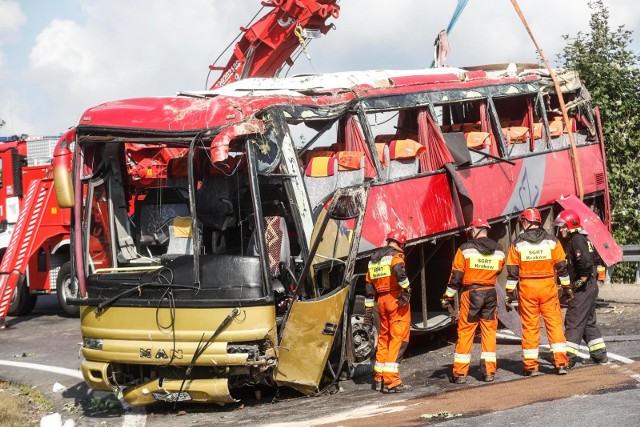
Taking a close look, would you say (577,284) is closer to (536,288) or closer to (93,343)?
(536,288)

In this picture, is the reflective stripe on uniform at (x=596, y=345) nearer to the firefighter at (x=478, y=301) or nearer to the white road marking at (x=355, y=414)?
the firefighter at (x=478, y=301)

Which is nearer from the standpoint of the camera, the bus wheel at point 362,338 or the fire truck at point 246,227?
the fire truck at point 246,227

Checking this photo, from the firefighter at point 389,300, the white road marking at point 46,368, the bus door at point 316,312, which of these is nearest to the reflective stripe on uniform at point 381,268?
the firefighter at point 389,300

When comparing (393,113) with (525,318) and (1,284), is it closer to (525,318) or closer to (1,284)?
(525,318)

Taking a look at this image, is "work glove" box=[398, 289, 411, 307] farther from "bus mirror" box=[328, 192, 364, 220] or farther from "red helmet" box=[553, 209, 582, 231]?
"red helmet" box=[553, 209, 582, 231]

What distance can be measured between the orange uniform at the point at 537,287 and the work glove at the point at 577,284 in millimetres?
601

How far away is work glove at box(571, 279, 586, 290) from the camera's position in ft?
35.7

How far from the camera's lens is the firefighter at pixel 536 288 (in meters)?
10.2

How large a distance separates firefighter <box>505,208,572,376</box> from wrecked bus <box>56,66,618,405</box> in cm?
140

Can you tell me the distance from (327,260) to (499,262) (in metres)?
1.81

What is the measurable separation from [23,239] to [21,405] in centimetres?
677

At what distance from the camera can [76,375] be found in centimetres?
1205

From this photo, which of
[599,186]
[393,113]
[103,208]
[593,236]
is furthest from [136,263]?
[599,186]

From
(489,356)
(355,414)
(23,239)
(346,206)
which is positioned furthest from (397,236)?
(23,239)
